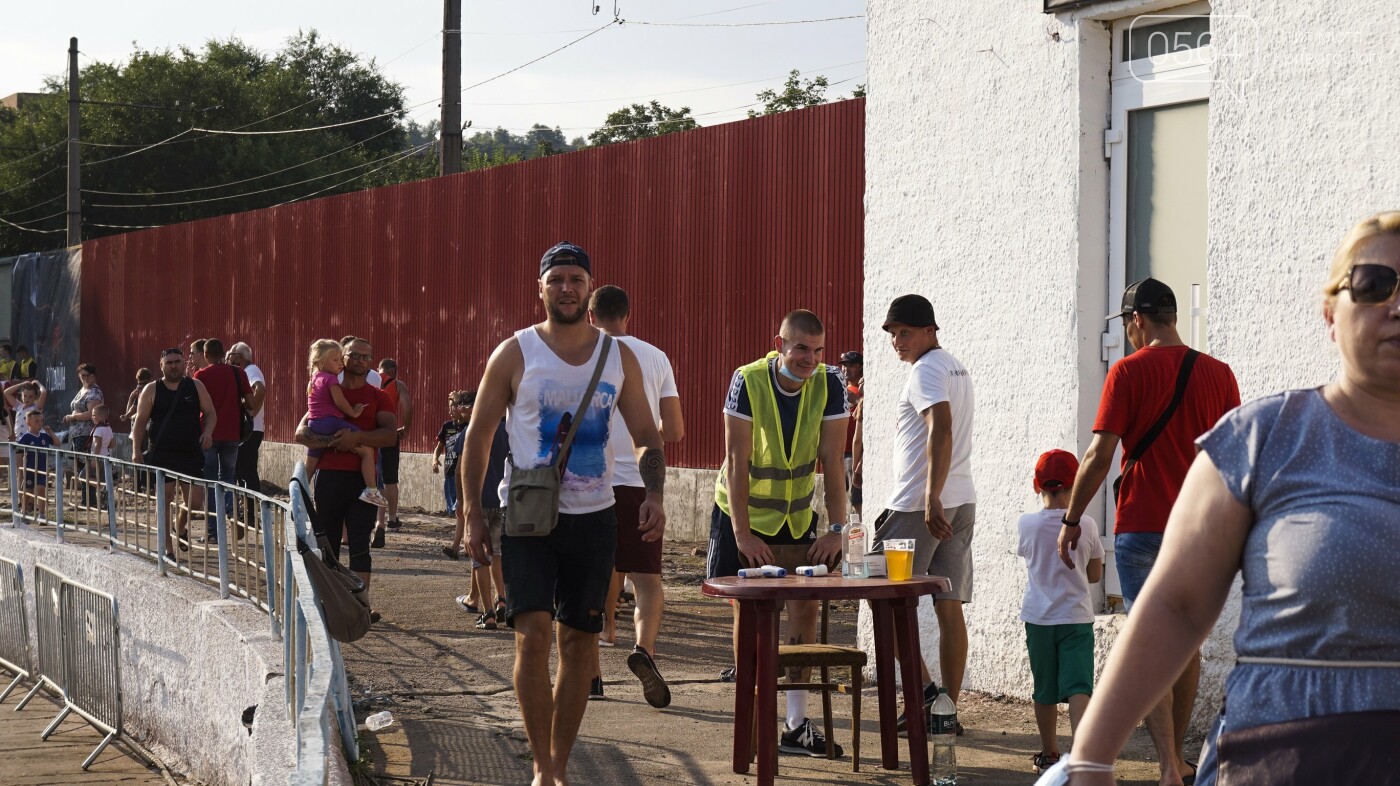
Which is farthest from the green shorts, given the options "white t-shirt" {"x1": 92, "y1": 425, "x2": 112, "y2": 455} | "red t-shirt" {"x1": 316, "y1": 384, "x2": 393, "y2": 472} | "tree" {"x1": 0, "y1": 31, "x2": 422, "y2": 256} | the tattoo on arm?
"tree" {"x1": 0, "y1": 31, "x2": 422, "y2": 256}

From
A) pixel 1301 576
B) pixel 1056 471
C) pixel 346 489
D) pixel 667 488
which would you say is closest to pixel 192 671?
pixel 346 489

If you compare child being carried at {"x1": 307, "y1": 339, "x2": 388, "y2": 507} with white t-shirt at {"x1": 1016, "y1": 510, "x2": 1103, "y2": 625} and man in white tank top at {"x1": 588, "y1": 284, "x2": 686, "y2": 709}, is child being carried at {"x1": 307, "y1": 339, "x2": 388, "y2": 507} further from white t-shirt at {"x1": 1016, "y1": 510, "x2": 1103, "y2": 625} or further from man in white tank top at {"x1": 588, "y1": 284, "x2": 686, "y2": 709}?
white t-shirt at {"x1": 1016, "y1": 510, "x2": 1103, "y2": 625}

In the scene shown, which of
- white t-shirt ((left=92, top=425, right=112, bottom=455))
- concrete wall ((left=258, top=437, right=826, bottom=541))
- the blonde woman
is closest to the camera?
the blonde woman

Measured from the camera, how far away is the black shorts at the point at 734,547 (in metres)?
7.11

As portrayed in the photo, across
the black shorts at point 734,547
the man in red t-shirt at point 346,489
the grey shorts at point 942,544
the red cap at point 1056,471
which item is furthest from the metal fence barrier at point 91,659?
the red cap at point 1056,471

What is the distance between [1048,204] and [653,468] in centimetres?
245

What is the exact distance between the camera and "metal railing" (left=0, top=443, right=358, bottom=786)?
4.14 meters

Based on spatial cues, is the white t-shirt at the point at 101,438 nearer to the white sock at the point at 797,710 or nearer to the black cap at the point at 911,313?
the white sock at the point at 797,710

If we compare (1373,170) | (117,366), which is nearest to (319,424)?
(1373,170)

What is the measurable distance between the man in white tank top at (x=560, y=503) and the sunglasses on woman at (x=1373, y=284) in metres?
3.52

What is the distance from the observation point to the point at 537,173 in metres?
18.2

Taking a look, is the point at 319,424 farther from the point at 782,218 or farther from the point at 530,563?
the point at 782,218

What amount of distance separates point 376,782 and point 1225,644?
336 centimetres

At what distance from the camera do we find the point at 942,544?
7215 mm
